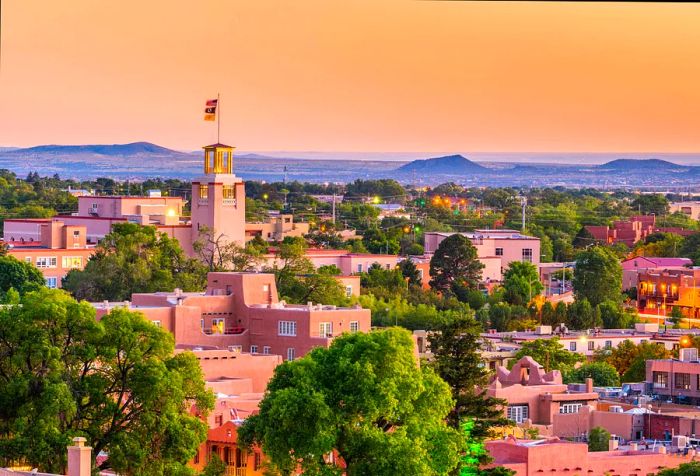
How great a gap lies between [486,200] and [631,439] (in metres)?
100

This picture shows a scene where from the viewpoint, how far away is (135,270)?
47594mm

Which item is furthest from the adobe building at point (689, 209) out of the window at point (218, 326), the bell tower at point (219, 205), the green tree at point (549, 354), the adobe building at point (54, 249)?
A: the window at point (218, 326)

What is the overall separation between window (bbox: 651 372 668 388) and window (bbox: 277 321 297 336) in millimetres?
7738

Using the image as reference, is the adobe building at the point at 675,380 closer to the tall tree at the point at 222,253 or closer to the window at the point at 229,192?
the tall tree at the point at 222,253

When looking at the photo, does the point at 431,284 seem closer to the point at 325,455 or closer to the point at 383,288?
the point at 383,288

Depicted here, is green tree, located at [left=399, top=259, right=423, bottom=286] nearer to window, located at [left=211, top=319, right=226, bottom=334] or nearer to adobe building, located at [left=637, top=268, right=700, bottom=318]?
adobe building, located at [left=637, top=268, right=700, bottom=318]

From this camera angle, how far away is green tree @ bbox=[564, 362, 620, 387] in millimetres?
40375

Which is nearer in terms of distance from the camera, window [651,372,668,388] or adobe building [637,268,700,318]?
window [651,372,668,388]

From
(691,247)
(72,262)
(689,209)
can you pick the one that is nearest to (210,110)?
(72,262)

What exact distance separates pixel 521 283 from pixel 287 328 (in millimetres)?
27667

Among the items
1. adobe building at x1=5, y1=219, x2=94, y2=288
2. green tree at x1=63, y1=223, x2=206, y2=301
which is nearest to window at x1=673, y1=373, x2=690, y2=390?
green tree at x1=63, y1=223, x2=206, y2=301

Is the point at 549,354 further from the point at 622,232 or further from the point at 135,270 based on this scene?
the point at 622,232

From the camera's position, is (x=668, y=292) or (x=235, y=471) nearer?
(x=235, y=471)

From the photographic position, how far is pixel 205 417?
25344 millimetres
